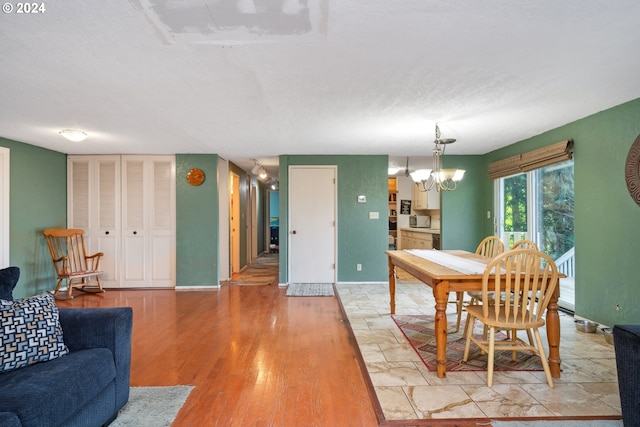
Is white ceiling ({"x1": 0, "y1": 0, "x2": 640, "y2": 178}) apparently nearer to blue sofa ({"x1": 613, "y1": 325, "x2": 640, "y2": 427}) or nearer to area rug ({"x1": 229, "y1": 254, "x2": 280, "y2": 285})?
blue sofa ({"x1": 613, "y1": 325, "x2": 640, "y2": 427})

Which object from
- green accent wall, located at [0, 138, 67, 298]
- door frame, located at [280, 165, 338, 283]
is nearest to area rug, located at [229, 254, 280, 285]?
door frame, located at [280, 165, 338, 283]

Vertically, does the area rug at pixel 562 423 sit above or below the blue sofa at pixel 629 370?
below

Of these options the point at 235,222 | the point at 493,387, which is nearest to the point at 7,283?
the point at 493,387

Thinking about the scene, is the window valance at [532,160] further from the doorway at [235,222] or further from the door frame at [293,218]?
the doorway at [235,222]

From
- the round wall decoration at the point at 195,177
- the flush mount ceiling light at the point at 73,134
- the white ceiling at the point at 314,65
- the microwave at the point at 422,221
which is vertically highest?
the white ceiling at the point at 314,65

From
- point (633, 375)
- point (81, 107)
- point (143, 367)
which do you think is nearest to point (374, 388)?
point (633, 375)

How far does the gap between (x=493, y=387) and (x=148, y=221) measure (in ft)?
16.7

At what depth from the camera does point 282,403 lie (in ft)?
6.79

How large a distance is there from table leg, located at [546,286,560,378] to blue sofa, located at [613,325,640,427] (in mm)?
616

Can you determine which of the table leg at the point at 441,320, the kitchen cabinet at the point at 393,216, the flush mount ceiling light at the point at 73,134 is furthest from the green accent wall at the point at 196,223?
the kitchen cabinet at the point at 393,216

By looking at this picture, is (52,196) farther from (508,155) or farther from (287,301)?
(508,155)

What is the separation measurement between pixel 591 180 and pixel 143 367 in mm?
4442

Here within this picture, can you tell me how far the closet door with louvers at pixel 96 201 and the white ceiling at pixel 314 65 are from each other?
135 centimetres

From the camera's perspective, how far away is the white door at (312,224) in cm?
547
